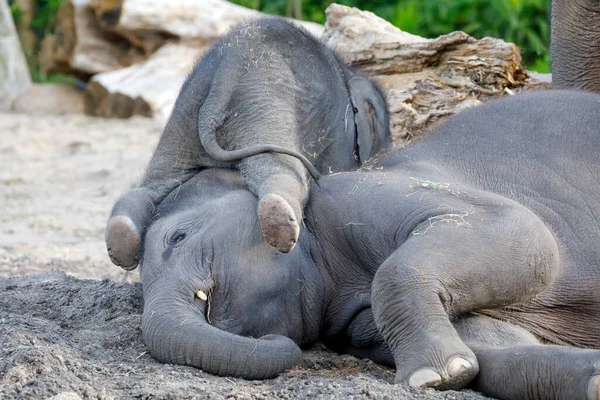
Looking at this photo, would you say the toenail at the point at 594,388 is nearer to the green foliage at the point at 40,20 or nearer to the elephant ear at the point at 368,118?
the elephant ear at the point at 368,118

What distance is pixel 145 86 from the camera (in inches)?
415

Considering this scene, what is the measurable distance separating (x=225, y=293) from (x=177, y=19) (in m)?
7.80

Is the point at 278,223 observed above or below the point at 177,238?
above

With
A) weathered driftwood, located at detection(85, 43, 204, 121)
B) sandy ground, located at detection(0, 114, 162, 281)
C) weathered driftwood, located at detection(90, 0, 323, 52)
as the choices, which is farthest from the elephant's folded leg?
weathered driftwood, located at detection(90, 0, 323, 52)

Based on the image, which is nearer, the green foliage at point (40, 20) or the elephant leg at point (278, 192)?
the elephant leg at point (278, 192)

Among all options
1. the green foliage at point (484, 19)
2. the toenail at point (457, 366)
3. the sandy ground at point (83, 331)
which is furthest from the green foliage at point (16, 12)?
the toenail at point (457, 366)

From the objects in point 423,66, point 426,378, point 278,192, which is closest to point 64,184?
point 423,66

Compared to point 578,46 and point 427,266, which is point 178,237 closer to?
point 427,266

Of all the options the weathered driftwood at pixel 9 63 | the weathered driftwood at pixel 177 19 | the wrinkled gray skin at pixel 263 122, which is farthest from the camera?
the weathered driftwood at pixel 9 63

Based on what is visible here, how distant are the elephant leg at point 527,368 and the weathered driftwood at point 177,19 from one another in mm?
7776

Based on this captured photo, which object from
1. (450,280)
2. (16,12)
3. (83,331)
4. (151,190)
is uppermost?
(450,280)

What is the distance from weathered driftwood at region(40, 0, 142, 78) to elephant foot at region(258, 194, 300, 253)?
330 inches

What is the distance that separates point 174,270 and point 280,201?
1.45 feet

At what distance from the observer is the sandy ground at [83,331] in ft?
9.43
